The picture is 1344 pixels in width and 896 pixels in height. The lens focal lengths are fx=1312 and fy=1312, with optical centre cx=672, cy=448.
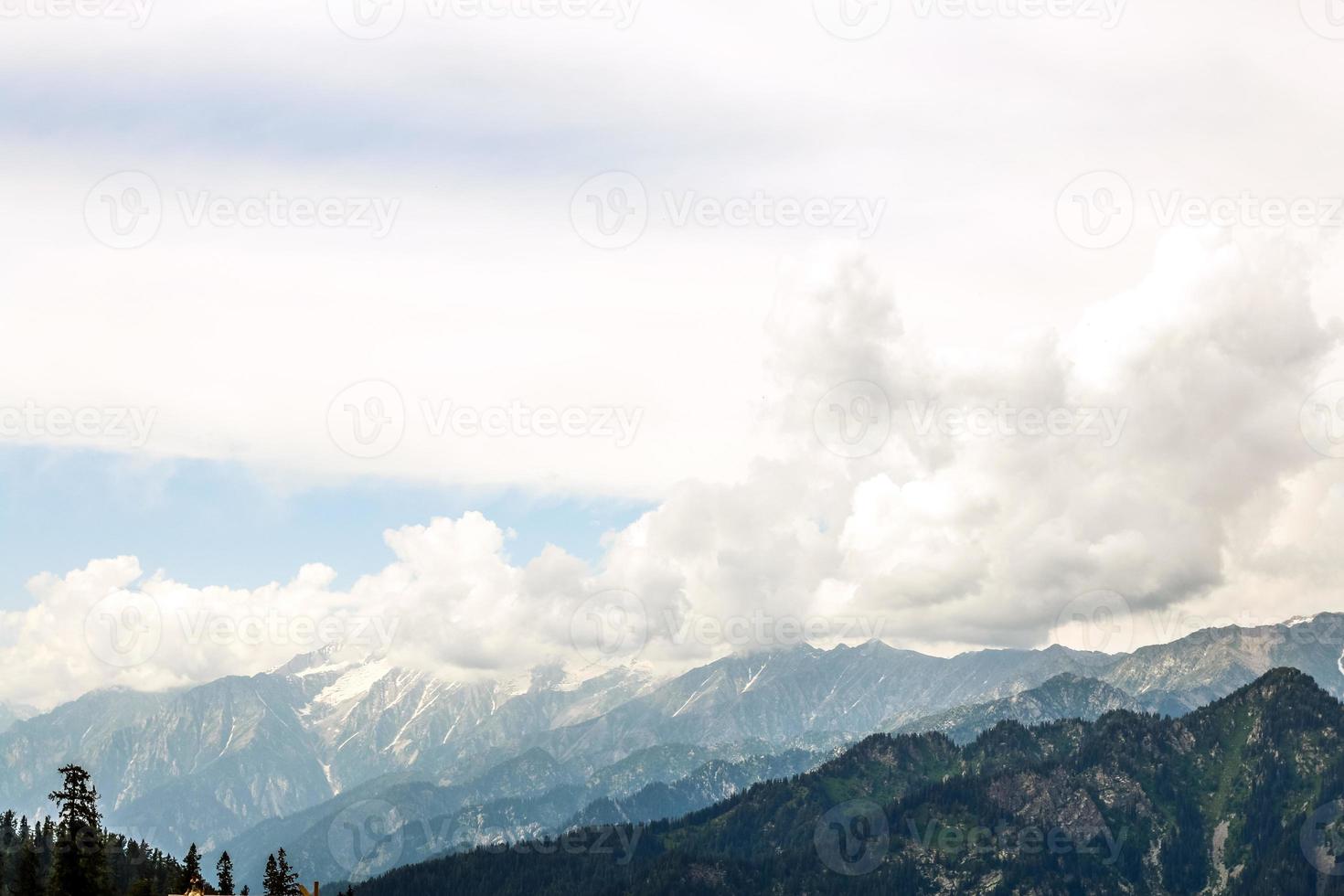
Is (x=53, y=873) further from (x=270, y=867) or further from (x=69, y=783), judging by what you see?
(x=270, y=867)

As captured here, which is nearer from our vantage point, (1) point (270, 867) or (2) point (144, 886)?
(1) point (270, 867)

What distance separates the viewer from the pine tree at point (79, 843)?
142125 mm

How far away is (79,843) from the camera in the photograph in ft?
488

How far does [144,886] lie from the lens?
166500 millimetres

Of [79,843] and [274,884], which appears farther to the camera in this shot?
[79,843]

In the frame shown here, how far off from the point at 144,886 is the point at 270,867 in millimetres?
41486

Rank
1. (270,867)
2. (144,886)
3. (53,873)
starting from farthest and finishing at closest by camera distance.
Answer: (144,886)
(53,873)
(270,867)

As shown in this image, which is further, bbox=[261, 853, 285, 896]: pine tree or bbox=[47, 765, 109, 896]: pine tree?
bbox=[47, 765, 109, 896]: pine tree

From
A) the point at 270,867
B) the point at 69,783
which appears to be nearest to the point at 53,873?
the point at 69,783

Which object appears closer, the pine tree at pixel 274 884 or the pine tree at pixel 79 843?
the pine tree at pixel 274 884

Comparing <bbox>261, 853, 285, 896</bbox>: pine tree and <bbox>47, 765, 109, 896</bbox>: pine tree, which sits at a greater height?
<bbox>47, 765, 109, 896</bbox>: pine tree

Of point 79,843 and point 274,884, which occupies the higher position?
point 79,843

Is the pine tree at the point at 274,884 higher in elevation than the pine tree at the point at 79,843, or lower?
lower

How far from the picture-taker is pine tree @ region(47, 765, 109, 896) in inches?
5595
